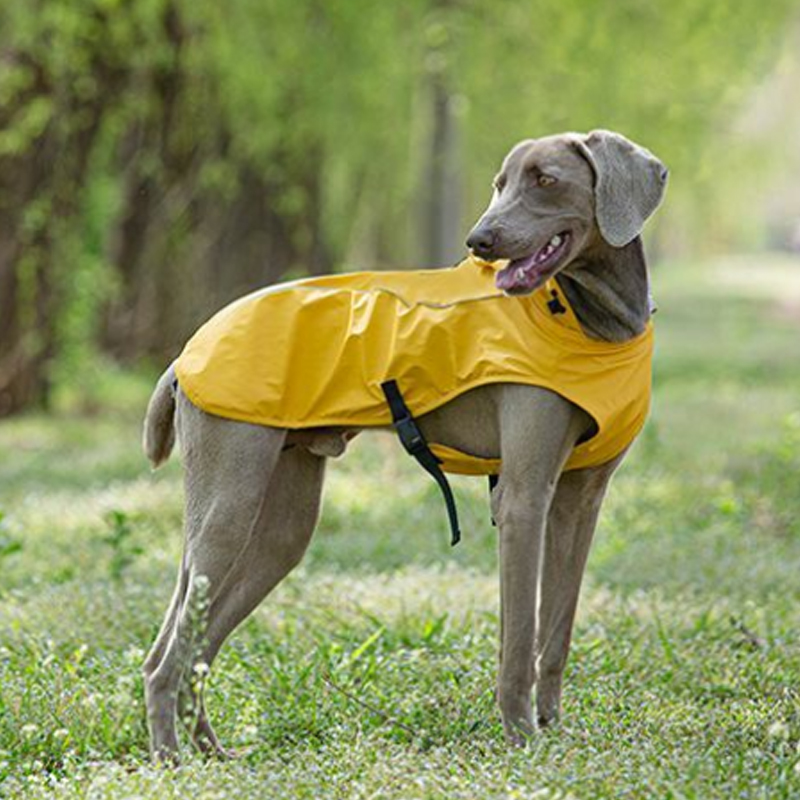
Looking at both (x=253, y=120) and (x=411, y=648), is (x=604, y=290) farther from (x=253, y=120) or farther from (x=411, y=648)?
(x=253, y=120)

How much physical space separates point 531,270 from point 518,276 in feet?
0.13

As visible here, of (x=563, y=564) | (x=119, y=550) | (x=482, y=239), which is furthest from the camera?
(x=119, y=550)

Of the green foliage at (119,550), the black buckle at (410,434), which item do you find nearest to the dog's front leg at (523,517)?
the black buckle at (410,434)

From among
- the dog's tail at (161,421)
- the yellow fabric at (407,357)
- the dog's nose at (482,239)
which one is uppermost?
the dog's nose at (482,239)

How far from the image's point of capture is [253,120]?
53.9ft

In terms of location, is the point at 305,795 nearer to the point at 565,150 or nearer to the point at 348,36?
the point at 565,150

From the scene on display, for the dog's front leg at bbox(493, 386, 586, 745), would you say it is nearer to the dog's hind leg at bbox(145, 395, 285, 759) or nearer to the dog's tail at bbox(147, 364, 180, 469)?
the dog's hind leg at bbox(145, 395, 285, 759)

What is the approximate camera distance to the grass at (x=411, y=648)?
163 inches

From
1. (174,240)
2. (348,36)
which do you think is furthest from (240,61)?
(174,240)

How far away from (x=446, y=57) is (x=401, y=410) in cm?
712

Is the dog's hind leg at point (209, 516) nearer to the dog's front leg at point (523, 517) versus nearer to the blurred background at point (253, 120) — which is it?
the dog's front leg at point (523, 517)

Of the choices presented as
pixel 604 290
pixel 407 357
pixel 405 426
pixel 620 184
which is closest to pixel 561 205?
pixel 620 184

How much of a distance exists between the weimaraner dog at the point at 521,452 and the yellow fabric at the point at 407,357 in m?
0.06

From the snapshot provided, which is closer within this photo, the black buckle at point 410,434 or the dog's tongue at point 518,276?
the dog's tongue at point 518,276
